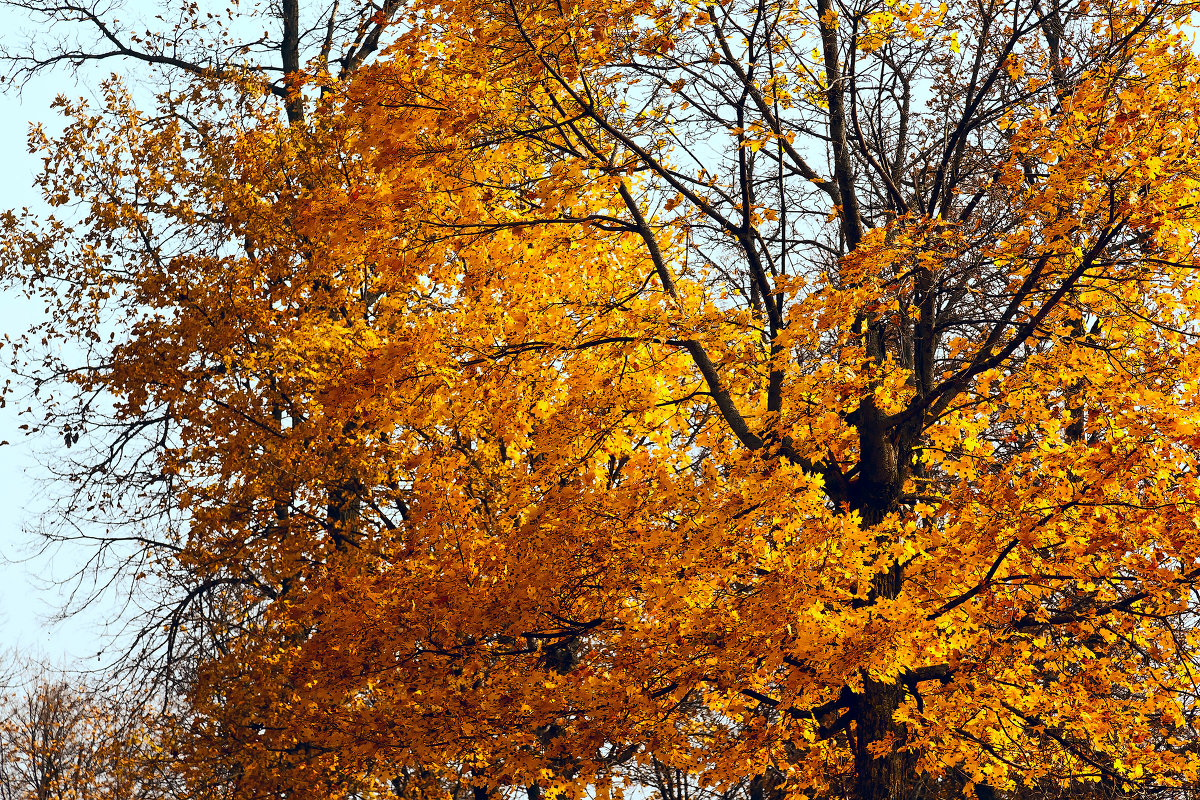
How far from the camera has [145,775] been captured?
1223 centimetres

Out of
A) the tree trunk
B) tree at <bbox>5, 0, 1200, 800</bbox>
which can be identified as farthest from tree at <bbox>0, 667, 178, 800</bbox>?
the tree trunk

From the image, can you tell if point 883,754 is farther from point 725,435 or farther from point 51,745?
point 51,745

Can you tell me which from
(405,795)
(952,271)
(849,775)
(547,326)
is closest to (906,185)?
(952,271)

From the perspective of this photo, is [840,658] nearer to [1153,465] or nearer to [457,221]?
[1153,465]

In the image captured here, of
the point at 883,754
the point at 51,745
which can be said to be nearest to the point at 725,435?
the point at 883,754

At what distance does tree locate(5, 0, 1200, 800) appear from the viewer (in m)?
7.30

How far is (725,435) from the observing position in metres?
9.86

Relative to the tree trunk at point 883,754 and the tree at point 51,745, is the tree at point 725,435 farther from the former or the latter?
the tree at point 51,745

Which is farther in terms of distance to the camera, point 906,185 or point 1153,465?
point 906,185

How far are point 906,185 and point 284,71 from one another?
9.09 meters

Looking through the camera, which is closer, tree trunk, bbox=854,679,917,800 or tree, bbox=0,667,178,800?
tree trunk, bbox=854,679,917,800

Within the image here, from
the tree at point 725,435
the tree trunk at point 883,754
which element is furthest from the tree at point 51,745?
the tree trunk at point 883,754

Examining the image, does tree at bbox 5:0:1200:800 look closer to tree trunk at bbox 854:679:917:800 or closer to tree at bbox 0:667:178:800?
tree trunk at bbox 854:679:917:800

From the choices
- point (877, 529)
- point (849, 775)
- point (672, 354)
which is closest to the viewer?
point (877, 529)
